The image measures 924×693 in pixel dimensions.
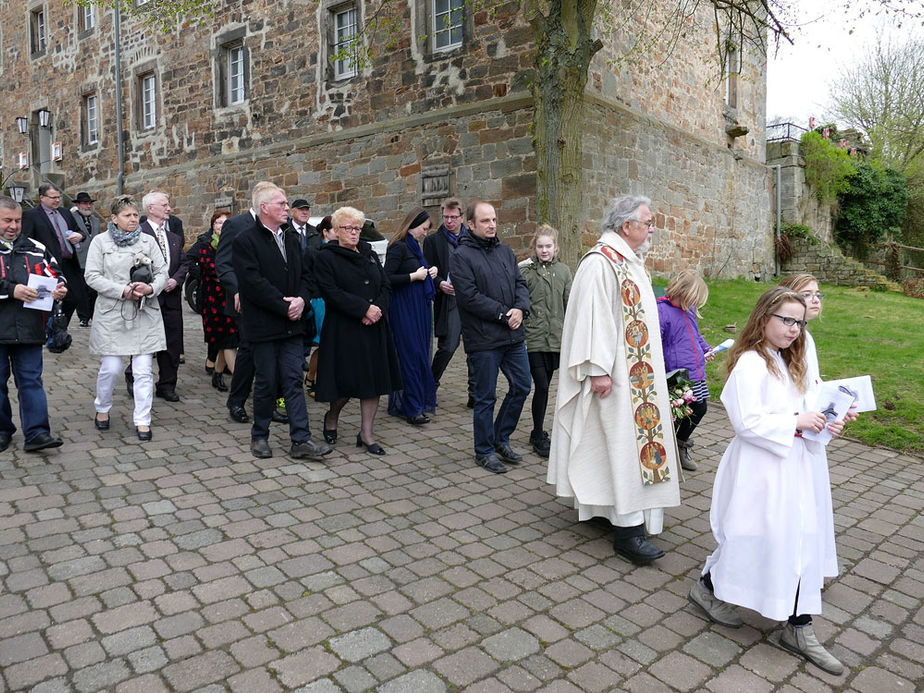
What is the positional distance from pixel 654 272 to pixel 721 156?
4.74 meters

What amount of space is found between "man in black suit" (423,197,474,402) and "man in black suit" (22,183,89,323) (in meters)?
4.09

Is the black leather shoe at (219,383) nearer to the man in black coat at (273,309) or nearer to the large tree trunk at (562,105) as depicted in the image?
the man in black coat at (273,309)

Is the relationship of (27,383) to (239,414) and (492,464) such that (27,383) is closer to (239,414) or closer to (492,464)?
(239,414)

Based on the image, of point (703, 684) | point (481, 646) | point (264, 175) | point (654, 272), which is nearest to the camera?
point (703, 684)

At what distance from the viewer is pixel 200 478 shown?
201 inches

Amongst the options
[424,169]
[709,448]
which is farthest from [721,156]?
[709,448]

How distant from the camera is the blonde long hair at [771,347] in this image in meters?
3.20

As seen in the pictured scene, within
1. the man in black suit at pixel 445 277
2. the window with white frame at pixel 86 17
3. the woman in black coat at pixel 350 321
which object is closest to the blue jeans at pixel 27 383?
the woman in black coat at pixel 350 321

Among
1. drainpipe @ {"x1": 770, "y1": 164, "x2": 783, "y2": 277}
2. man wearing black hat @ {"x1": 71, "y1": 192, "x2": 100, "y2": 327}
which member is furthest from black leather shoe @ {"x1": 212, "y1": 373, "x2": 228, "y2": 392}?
drainpipe @ {"x1": 770, "y1": 164, "x2": 783, "y2": 277}

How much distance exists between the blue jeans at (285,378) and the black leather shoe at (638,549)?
2636mm

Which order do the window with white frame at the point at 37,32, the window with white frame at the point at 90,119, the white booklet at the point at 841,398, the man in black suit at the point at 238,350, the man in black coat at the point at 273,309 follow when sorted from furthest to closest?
the window with white frame at the point at 37,32, the window with white frame at the point at 90,119, the man in black suit at the point at 238,350, the man in black coat at the point at 273,309, the white booklet at the point at 841,398

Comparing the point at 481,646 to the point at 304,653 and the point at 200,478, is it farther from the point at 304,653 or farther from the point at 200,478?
the point at 200,478

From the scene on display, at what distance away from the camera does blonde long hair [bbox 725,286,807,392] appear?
3.20 metres

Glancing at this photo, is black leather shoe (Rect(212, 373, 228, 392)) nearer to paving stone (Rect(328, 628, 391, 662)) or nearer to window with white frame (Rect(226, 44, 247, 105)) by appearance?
paving stone (Rect(328, 628, 391, 662))
